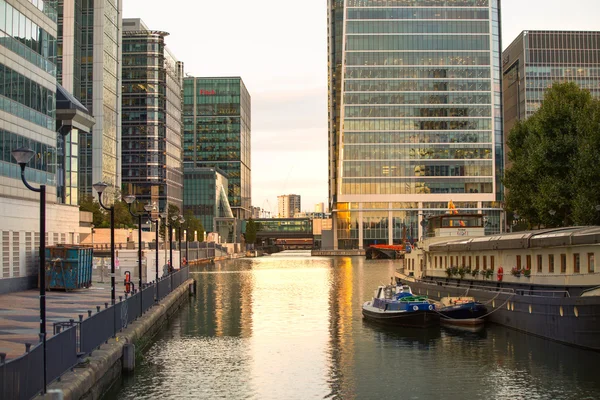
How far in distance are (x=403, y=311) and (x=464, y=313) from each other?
138 inches

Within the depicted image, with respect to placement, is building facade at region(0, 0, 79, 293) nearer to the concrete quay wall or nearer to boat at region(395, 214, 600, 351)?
the concrete quay wall

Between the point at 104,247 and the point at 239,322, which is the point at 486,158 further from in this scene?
the point at 239,322

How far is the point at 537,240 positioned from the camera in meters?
40.5

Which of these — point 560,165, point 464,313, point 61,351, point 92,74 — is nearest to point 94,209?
point 92,74

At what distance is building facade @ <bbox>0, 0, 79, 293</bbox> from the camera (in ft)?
155

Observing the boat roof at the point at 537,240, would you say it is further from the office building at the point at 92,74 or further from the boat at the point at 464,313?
the office building at the point at 92,74

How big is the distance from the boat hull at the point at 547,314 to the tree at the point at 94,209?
291 feet

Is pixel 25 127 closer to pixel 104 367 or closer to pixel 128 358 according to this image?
pixel 128 358

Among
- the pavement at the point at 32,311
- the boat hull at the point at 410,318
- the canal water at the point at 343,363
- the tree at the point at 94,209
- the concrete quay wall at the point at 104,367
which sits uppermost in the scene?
the tree at the point at 94,209

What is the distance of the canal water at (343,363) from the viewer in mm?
27859

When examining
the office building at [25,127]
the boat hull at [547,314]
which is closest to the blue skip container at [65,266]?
the office building at [25,127]

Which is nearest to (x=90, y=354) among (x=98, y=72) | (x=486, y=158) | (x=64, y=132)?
(x=64, y=132)

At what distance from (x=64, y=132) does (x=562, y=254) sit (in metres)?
74.3

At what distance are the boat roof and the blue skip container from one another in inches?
1017
